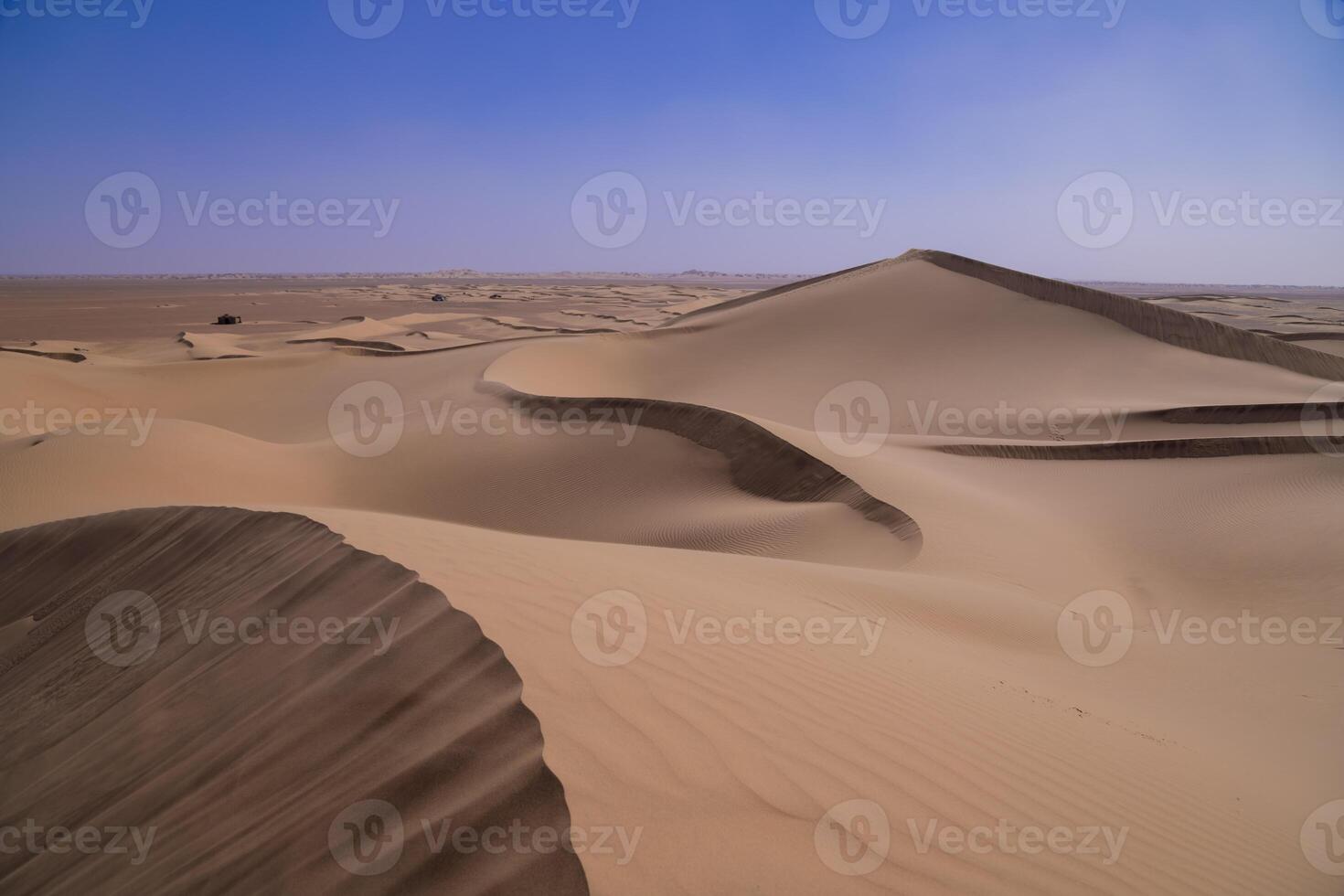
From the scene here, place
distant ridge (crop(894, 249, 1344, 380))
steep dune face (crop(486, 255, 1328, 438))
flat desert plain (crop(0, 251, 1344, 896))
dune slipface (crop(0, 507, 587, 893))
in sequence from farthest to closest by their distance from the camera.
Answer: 1. distant ridge (crop(894, 249, 1344, 380))
2. steep dune face (crop(486, 255, 1328, 438))
3. flat desert plain (crop(0, 251, 1344, 896))
4. dune slipface (crop(0, 507, 587, 893))

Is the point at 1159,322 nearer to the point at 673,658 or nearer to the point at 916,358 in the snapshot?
the point at 916,358

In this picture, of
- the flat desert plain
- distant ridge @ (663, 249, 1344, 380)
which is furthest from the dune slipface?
distant ridge @ (663, 249, 1344, 380)

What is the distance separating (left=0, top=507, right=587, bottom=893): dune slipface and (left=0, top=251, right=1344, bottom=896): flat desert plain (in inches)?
0.7

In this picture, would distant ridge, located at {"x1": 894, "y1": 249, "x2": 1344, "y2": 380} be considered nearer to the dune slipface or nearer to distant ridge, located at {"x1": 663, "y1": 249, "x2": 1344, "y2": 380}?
distant ridge, located at {"x1": 663, "y1": 249, "x2": 1344, "y2": 380}

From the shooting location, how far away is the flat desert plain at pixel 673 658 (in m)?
2.63

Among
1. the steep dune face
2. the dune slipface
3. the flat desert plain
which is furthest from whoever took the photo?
the steep dune face

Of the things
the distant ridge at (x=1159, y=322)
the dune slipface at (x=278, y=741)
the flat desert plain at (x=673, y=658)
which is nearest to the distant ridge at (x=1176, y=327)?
the distant ridge at (x=1159, y=322)

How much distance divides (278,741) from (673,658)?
6.04 feet

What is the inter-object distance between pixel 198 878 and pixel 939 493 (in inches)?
403

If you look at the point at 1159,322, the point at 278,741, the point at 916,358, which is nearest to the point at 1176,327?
the point at 1159,322

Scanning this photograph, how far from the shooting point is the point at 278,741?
323 centimetres

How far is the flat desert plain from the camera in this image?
263cm

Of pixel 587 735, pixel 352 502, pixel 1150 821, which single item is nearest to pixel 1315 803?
pixel 1150 821

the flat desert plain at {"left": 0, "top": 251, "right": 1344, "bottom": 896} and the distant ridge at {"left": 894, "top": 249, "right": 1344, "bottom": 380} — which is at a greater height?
the distant ridge at {"left": 894, "top": 249, "right": 1344, "bottom": 380}
